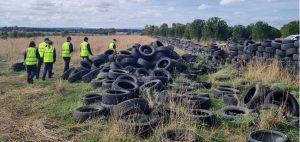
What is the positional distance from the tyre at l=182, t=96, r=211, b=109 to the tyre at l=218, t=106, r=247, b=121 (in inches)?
27.9

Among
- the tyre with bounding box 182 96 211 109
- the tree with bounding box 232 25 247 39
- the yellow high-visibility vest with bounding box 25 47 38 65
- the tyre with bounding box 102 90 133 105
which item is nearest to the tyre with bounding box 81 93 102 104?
the tyre with bounding box 102 90 133 105

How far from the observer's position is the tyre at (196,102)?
8633 mm

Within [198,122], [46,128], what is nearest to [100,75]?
[46,128]

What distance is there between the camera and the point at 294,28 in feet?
122

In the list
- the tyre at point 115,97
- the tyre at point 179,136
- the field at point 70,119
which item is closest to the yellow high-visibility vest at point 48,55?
the field at point 70,119

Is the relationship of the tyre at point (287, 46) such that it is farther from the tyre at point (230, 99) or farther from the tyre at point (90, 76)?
Answer: the tyre at point (90, 76)

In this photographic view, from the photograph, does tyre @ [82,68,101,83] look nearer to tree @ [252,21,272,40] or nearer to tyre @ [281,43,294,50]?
tyre @ [281,43,294,50]

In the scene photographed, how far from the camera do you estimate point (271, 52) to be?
1445 cm

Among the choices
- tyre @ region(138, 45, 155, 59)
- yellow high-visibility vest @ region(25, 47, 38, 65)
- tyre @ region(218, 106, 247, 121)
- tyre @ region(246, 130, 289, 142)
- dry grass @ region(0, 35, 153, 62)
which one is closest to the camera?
tyre @ region(246, 130, 289, 142)

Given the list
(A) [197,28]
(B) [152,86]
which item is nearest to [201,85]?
(B) [152,86]

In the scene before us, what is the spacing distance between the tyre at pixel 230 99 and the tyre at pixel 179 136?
9.94 feet

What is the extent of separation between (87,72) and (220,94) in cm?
673

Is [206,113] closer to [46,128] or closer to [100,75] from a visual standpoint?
[46,128]

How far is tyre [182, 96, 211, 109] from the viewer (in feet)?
28.3
